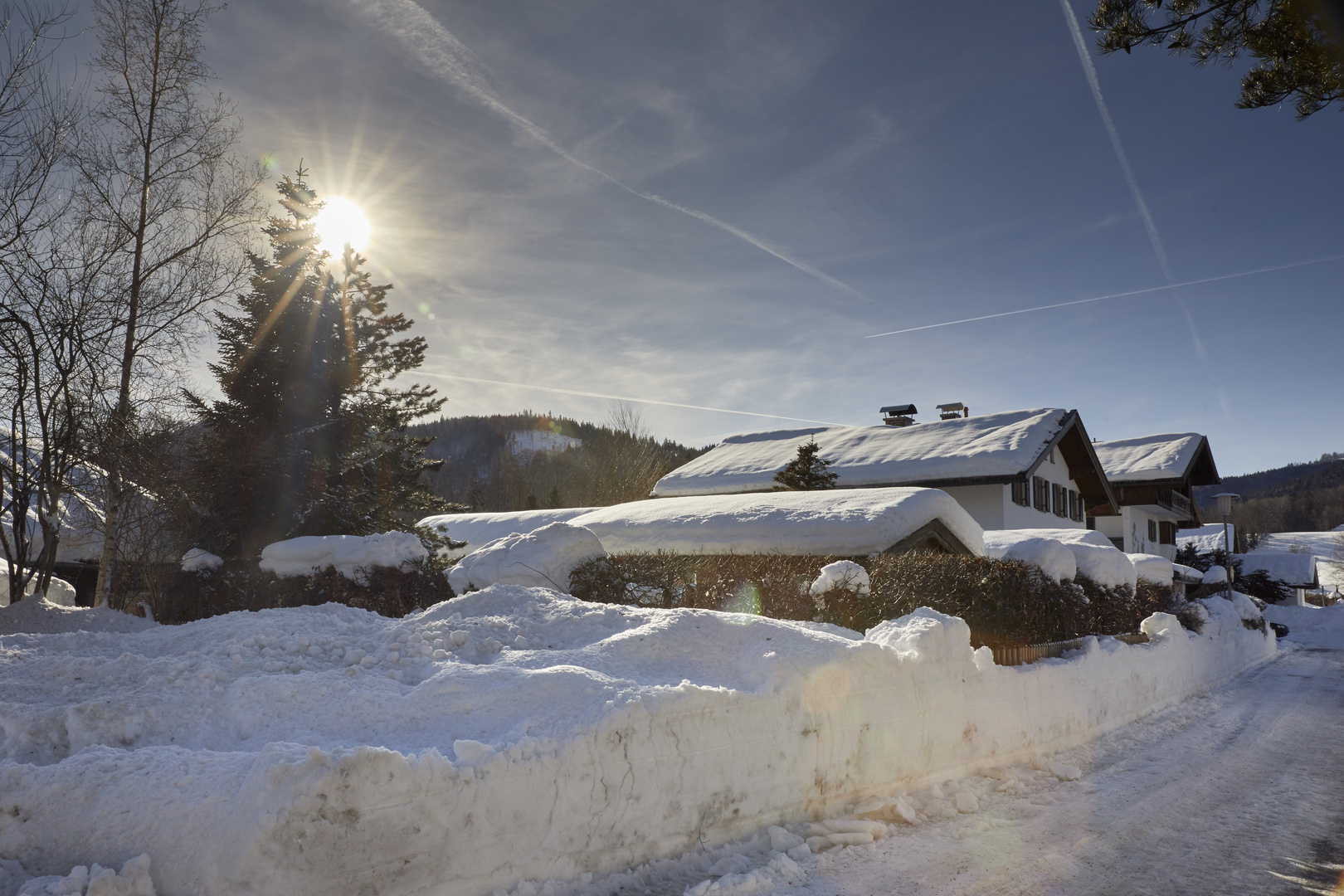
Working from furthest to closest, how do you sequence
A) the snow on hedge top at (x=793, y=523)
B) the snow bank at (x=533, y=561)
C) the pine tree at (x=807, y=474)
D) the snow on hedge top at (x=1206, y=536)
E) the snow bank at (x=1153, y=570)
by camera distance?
the snow on hedge top at (x=1206, y=536)
the pine tree at (x=807, y=474)
the snow bank at (x=1153, y=570)
the snow on hedge top at (x=793, y=523)
the snow bank at (x=533, y=561)

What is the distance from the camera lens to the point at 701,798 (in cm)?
421

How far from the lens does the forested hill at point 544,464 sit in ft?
129

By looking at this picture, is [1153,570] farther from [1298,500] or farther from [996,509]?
[1298,500]

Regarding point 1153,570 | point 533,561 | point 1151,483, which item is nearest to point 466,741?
point 533,561

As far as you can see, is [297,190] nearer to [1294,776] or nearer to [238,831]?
[238,831]

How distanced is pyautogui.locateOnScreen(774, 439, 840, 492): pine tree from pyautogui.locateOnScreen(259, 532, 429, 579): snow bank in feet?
51.6

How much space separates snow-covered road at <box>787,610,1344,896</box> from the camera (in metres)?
4.24

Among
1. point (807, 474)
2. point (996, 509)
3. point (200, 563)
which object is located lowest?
point (200, 563)

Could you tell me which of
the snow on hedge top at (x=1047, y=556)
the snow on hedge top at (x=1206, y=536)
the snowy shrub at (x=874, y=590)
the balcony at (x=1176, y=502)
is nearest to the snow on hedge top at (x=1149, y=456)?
the balcony at (x=1176, y=502)

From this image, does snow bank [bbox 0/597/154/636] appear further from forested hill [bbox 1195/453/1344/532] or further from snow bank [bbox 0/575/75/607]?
forested hill [bbox 1195/453/1344/532]

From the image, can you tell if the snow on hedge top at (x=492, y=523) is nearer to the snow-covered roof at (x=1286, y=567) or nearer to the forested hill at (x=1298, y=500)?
the snow-covered roof at (x=1286, y=567)

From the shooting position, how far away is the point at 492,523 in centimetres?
2183

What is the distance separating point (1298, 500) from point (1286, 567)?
96.2 m

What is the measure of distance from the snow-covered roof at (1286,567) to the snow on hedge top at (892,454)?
2926 centimetres
